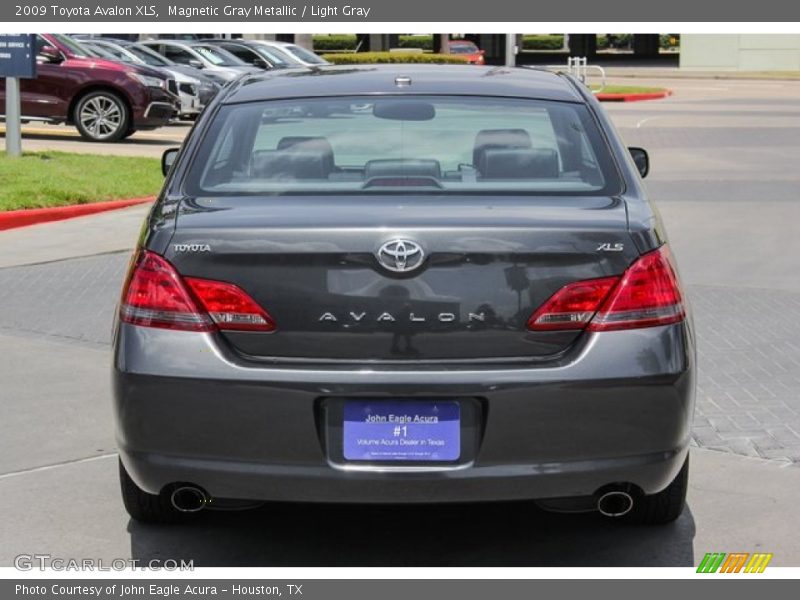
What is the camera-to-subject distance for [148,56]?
2788cm

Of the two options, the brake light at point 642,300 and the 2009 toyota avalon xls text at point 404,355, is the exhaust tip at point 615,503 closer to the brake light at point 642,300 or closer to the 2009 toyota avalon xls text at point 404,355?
the 2009 toyota avalon xls text at point 404,355

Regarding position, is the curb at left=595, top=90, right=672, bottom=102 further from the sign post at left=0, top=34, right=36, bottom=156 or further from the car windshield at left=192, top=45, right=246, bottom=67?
the sign post at left=0, top=34, right=36, bottom=156

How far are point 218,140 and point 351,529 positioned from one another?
142cm

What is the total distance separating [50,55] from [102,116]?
117 cm

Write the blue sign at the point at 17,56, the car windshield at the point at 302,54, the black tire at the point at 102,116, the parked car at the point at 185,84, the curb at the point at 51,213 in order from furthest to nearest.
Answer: the car windshield at the point at 302,54, the parked car at the point at 185,84, the black tire at the point at 102,116, the blue sign at the point at 17,56, the curb at the point at 51,213

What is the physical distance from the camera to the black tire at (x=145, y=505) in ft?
16.6

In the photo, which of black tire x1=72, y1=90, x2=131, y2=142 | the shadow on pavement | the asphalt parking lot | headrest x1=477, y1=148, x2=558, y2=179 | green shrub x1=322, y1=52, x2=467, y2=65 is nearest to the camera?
the shadow on pavement

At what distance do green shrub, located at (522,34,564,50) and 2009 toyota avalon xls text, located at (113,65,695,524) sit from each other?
294 feet

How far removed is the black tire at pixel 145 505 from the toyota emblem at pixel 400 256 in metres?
1.24

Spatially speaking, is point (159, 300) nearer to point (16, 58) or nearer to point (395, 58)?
point (16, 58)

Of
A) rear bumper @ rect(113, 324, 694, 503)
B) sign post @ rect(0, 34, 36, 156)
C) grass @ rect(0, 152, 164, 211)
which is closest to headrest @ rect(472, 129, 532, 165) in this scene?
rear bumper @ rect(113, 324, 694, 503)

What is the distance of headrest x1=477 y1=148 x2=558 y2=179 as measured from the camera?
5.14 metres

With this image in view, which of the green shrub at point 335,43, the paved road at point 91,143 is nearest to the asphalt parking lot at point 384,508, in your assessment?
the paved road at point 91,143

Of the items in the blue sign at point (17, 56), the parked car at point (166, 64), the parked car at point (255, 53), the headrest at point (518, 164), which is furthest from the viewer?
the parked car at point (255, 53)
